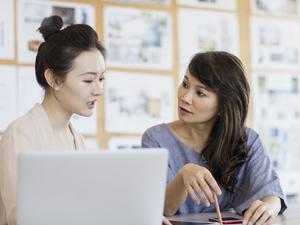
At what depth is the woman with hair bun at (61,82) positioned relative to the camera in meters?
1.41

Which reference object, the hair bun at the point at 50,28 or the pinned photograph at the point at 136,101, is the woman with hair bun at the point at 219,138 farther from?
the pinned photograph at the point at 136,101

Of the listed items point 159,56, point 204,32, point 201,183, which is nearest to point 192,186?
point 201,183

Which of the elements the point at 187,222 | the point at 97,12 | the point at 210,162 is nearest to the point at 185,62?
the point at 97,12

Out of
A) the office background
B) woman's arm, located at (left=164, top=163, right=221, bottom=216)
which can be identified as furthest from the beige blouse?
the office background

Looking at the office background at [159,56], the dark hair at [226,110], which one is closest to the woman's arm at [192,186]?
the dark hair at [226,110]

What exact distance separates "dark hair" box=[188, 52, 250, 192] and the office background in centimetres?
74

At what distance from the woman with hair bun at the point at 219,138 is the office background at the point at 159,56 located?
66 cm

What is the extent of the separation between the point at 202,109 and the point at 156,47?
0.87 m

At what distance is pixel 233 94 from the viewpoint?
66.6 inches

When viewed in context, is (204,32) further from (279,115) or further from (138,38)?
(279,115)

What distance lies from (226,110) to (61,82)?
1.89 ft

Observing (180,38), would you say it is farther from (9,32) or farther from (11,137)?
(11,137)

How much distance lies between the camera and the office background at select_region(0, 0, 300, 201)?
2.19 meters

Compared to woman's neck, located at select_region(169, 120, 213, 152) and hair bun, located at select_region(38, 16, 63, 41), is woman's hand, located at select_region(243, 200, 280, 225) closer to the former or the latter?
woman's neck, located at select_region(169, 120, 213, 152)
